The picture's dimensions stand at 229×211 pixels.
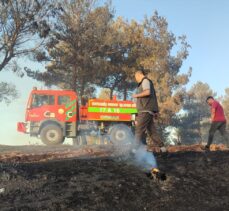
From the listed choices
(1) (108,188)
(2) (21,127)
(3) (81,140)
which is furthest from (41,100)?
(1) (108,188)

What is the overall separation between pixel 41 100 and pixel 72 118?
1.81m

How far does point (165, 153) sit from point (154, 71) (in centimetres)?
2921

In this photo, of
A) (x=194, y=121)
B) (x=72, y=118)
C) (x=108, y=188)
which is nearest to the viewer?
(x=108, y=188)

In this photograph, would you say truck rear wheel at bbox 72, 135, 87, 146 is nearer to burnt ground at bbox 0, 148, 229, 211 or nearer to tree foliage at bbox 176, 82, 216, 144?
burnt ground at bbox 0, 148, 229, 211

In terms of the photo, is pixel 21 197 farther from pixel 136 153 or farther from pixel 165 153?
pixel 165 153

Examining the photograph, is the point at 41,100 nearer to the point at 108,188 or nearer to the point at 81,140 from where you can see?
the point at 81,140

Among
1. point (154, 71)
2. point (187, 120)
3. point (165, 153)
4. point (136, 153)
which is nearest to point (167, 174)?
point (136, 153)

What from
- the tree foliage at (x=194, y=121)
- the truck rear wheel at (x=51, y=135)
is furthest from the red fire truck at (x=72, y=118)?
the tree foliage at (x=194, y=121)

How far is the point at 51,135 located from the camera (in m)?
20.0

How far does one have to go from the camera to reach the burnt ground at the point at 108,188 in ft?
16.0

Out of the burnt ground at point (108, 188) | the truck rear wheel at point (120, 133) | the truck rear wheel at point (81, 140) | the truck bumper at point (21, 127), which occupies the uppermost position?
the truck bumper at point (21, 127)

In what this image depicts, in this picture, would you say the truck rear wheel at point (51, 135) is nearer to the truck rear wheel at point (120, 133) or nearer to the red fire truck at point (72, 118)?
the red fire truck at point (72, 118)

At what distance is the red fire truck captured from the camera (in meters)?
20.0

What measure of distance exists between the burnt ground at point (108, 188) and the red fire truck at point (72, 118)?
13244 millimetres
